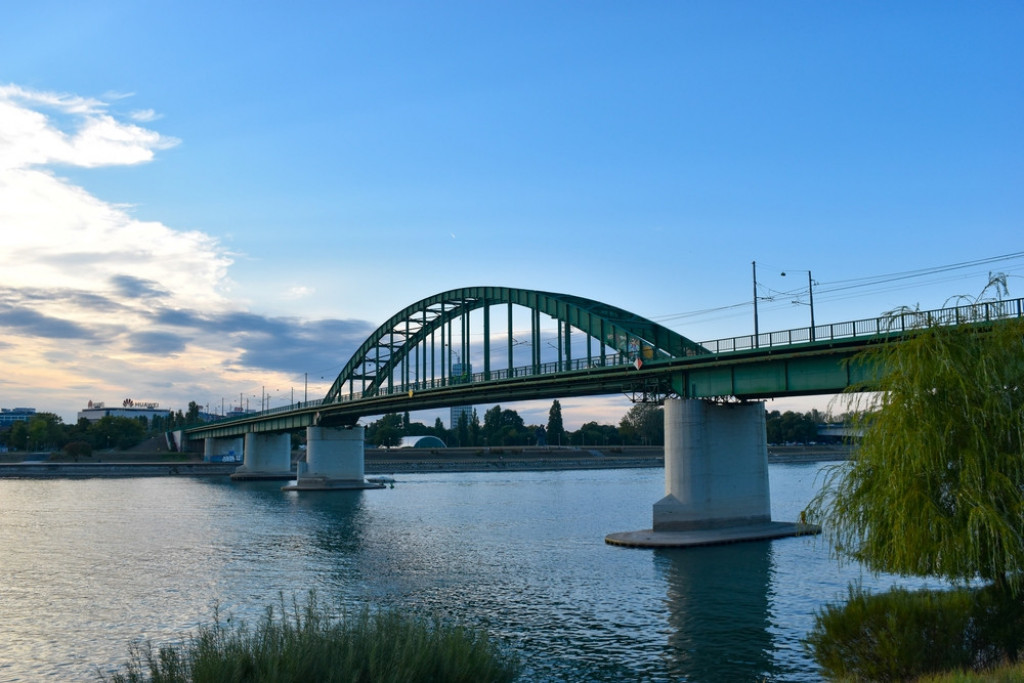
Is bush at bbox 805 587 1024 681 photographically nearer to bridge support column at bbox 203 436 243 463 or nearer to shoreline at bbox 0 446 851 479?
shoreline at bbox 0 446 851 479

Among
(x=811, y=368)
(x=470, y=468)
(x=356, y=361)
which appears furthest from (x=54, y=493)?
(x=811, y=368)

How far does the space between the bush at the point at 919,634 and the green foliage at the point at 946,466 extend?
2.13ft

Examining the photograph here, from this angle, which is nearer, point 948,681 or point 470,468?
point 948,681

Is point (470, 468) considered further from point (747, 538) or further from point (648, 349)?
point (747, 538)

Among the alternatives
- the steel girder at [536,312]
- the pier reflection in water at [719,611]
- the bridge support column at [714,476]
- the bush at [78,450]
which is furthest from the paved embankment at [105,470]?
the pier reflection in water at [719,611]

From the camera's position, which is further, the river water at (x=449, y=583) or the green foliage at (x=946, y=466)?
the river water at (x=449, y=583)

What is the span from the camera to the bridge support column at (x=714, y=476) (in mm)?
53969

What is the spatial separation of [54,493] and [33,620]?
282 feet

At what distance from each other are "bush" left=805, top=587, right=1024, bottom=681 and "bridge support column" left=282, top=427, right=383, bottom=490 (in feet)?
336

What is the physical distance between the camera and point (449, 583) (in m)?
40.0

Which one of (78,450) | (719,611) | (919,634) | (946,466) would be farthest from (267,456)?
(919,634)

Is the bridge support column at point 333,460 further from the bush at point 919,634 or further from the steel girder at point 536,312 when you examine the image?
the bush at point 919,634

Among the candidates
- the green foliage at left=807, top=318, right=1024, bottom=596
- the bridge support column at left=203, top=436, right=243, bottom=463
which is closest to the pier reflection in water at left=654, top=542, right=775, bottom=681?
the green foliage at left=807, top=318, right=1024, bottom=596

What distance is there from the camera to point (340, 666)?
1791 centimetres
